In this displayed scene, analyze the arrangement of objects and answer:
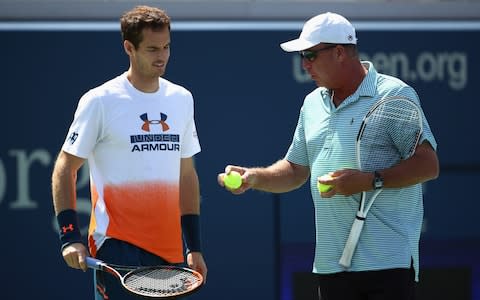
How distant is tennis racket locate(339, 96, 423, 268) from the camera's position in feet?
13.7

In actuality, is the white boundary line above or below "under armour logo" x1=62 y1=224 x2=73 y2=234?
above

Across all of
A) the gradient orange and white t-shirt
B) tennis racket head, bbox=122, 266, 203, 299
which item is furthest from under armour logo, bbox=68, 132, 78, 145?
tennis racket head, bbox=122, 266, 203, 299

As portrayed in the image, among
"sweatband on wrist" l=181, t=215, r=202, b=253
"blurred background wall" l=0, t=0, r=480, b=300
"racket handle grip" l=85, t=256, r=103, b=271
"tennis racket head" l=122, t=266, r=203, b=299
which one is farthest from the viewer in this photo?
"blurred background wall" l=0, t=0, r=480, b=300

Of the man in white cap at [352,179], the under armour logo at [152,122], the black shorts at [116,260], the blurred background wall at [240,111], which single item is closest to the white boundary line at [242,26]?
the blurred background wall at [240,111]

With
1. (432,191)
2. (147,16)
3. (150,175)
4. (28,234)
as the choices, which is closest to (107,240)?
(150,175)

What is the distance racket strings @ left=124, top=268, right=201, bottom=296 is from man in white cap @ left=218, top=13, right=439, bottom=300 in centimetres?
45

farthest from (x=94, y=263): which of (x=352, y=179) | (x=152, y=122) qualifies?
(x=352, y=179)

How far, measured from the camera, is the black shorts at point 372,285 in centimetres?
418

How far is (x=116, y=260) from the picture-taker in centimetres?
422

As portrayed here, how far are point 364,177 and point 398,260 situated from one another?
0.37 m

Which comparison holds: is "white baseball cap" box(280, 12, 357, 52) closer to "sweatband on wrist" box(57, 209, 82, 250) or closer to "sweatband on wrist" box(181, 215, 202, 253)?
"sweatband on wrist" box(181, 215, 202, 253)

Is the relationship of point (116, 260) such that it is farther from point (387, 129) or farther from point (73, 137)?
point (387, 129)

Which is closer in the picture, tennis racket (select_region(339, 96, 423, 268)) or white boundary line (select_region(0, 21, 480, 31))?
tennis racket (select_region(339, 96, 423, 268))

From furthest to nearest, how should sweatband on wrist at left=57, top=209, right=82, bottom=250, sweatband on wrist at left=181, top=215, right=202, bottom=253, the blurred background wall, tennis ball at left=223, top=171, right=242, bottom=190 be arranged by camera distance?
1. the blurred background wall
2. sweatband on wrist at left=181, top=215, right=202, bottom=253
3. tennis ball at left=223, top=171, right=242, bottom=190
4. sweatband on wrist at left=57, top=209, right=82, bottom=250
